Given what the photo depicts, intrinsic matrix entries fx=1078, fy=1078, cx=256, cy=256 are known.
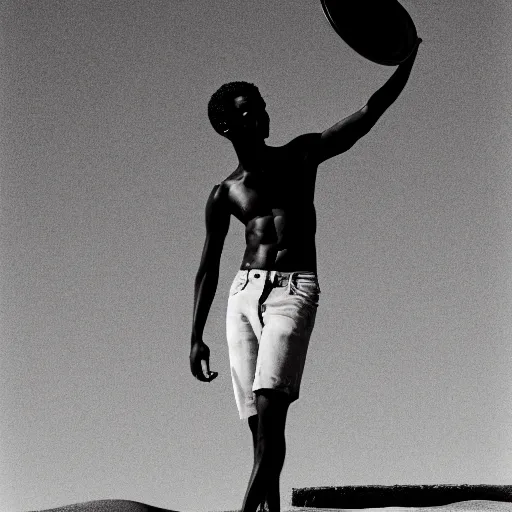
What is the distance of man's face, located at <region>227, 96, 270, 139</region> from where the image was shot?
5609 millimetres

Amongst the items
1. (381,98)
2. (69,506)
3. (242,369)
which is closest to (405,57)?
(381,98)

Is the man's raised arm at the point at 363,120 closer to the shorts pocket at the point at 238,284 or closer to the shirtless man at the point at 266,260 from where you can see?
the shirtless man at the point at 266,260

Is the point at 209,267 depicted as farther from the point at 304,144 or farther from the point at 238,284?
the point at 304,144

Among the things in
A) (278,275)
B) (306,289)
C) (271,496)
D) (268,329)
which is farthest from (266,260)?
(271,496)

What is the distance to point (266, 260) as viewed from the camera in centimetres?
546

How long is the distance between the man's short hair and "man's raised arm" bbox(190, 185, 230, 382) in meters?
0.37

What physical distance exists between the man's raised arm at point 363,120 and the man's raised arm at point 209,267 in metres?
0.61

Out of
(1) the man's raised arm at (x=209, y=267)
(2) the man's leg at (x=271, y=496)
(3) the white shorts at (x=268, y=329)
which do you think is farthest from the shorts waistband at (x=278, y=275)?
(2) the man's leg at (x=271, y=496)

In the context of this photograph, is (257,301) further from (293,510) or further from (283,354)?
(293,510)

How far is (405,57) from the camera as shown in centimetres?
557

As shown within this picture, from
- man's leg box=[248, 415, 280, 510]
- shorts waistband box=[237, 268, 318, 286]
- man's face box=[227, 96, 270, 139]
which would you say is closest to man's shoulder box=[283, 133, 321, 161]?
man's face box=[227, 96, 270, 139]

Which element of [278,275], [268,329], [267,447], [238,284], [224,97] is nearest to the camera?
[267,447]

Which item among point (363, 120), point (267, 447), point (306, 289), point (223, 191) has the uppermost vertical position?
point (363, 120)

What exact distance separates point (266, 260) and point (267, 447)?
3.09 feet
